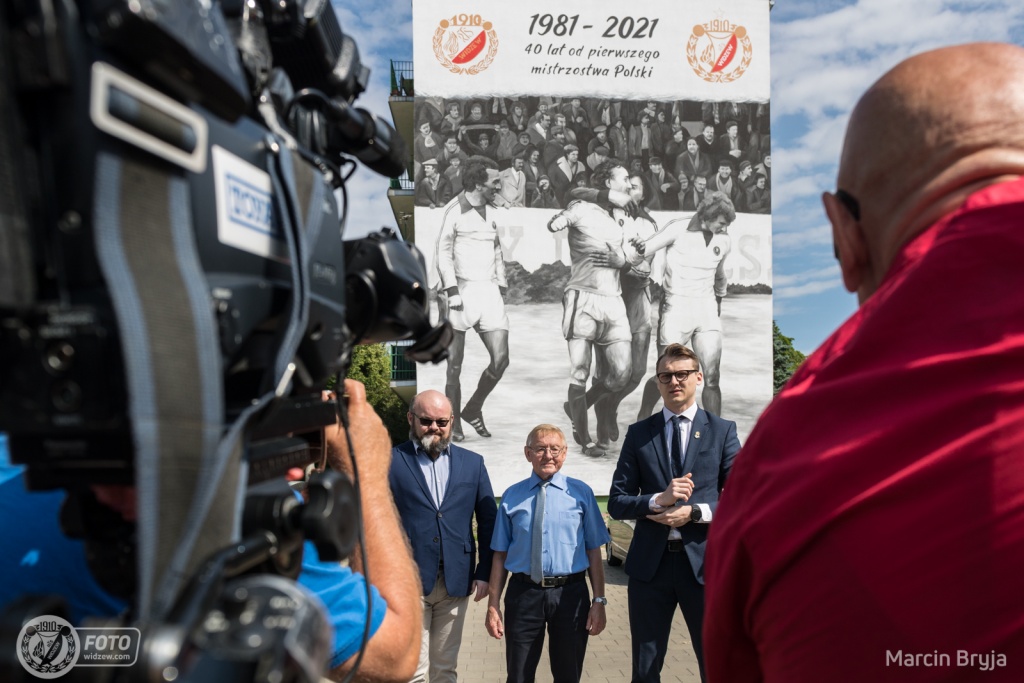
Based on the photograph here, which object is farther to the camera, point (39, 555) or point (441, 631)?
point (441, 631)

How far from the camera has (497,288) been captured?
22.2 metres

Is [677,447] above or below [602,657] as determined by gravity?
above

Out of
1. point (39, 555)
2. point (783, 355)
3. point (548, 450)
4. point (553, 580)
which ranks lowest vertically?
point (783, 355)

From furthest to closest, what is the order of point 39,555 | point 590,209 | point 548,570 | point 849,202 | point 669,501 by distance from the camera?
point 590,209
point 548,570
point 669,501
point 849,202
point 39,555

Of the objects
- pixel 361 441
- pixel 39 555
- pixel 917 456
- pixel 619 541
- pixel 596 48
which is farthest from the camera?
pixel 596 48

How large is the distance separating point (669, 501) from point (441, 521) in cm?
146

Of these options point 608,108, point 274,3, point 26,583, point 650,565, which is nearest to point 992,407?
point 274,3

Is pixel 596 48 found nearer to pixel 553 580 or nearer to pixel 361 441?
pixel 553 580

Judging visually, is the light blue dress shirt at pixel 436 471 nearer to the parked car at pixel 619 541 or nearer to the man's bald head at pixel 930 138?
the man's bald head at pixel 930 138

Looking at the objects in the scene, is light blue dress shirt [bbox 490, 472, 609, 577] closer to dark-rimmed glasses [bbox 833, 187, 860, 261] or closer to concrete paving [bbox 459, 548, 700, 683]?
concrete paving [bbox 459, 548, 700, 683]

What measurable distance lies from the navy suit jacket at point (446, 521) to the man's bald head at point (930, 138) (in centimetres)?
386

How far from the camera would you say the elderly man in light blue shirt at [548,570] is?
481 centimetres

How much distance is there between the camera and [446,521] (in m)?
4.98

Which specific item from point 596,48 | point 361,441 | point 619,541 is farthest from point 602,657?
point 596,48
